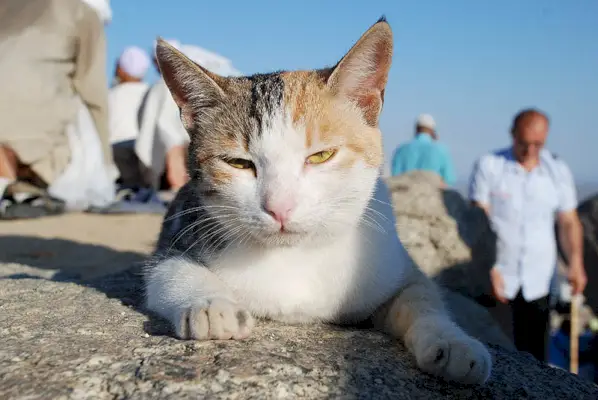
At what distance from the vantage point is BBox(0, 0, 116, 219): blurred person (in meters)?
6.23

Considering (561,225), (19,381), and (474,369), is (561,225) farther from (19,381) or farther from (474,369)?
(19,381)

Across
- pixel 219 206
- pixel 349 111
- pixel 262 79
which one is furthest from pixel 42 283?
pixel 349 111

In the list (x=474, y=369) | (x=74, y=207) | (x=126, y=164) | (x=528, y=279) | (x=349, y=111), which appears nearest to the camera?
(x=474, y=369)

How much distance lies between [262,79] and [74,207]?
5.00 metres

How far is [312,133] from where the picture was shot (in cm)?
208

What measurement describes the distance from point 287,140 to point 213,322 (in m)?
0.71

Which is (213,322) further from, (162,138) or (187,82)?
(162,138)

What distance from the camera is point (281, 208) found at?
190 cm

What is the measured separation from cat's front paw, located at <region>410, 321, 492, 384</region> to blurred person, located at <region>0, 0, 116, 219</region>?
229 inches

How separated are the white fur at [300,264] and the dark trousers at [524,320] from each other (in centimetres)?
373

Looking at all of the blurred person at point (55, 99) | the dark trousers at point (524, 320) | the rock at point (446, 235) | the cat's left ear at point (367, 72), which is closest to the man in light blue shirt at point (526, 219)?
the dark trousers at point (524, 320)

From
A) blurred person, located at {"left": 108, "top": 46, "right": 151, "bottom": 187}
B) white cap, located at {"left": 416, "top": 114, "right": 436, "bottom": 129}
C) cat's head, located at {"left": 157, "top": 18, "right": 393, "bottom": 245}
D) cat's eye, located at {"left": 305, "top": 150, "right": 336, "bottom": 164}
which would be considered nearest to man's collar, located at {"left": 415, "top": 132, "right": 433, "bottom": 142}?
white cap, located at {"left": 416, "top": 114, "right": 436, "bottom": 129}

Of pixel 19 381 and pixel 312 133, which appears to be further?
pixel 312 133

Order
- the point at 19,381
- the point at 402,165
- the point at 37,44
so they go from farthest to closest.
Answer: the point at 402,165 → the point at 37,44 → the point at 19,381
